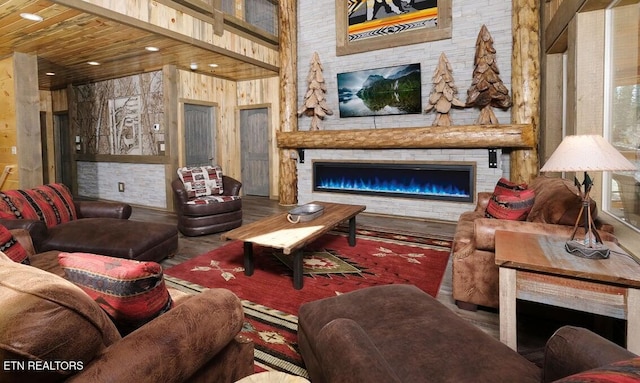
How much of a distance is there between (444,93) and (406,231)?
2.10 meters

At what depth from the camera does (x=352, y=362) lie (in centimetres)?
90

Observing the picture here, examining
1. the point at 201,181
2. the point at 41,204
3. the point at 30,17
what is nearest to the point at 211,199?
the point at 201,181

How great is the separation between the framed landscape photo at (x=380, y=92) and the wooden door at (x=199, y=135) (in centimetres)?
283

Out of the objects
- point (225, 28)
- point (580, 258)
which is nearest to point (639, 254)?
point (580, 258)

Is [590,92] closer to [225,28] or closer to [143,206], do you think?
[225,28]

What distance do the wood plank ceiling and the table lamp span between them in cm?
437

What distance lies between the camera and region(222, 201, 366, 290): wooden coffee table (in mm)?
2635

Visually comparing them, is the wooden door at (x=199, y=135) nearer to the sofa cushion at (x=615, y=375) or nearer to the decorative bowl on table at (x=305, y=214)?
the decorative bowl on table at (x=305, y=214)

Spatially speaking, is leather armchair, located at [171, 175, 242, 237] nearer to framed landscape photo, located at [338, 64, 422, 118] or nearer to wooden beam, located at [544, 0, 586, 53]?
framed landscape photo, located at [338, 64, 422, 118]

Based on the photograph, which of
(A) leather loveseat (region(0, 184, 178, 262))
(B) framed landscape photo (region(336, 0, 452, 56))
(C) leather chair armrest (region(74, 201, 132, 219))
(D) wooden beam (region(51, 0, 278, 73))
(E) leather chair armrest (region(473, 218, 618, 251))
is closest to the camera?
(E) leather chair armrest (region(473, 218, 618, 251))

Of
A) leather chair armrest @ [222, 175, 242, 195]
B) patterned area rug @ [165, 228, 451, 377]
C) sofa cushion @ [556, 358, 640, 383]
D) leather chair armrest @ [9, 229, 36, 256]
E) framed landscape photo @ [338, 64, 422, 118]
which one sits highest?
framed landscape photo @ [338, 64, 422, 118]

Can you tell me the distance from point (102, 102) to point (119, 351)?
7574 millimetres

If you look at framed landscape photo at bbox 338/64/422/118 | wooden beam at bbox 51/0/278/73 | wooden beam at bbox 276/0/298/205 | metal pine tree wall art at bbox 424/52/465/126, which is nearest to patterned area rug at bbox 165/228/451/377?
metal pine tree wall art at bbox 424/52/465/126

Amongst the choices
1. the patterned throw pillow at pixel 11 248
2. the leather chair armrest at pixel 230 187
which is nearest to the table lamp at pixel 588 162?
the patterned throw pillow at pixel 11 248
